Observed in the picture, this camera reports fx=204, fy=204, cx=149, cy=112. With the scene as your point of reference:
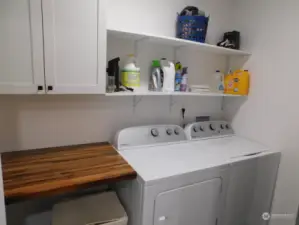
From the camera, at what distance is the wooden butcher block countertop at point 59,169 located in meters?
1.21

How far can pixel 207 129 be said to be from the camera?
93.3 inches

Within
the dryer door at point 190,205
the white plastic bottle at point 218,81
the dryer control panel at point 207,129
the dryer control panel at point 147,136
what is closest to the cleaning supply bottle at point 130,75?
the dryer control panel at point 147,136

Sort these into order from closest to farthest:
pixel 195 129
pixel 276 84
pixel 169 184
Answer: pixel 169 184
pixel 276 84
pixel 195 129

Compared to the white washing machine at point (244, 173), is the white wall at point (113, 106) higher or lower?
higher

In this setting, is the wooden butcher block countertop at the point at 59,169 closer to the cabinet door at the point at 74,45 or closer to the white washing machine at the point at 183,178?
the white washing machine at the point at 183,178

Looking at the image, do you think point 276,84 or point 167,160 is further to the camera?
point 276,84

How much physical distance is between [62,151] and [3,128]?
1.55 ft

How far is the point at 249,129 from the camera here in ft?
7.86

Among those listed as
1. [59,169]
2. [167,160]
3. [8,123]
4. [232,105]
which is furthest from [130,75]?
[232,105]

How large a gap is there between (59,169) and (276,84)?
7.04ft

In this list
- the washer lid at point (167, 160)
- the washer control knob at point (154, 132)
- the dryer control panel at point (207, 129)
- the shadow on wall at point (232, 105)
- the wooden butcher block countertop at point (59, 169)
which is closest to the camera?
the wooden butcher block countertop at point (59, 169)

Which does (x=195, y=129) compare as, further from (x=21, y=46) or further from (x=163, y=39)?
(x=21, y=46)

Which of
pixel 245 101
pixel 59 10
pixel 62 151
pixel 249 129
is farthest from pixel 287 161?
pixel 59 10

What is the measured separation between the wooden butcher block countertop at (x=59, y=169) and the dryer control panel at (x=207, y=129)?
0.89 metres
